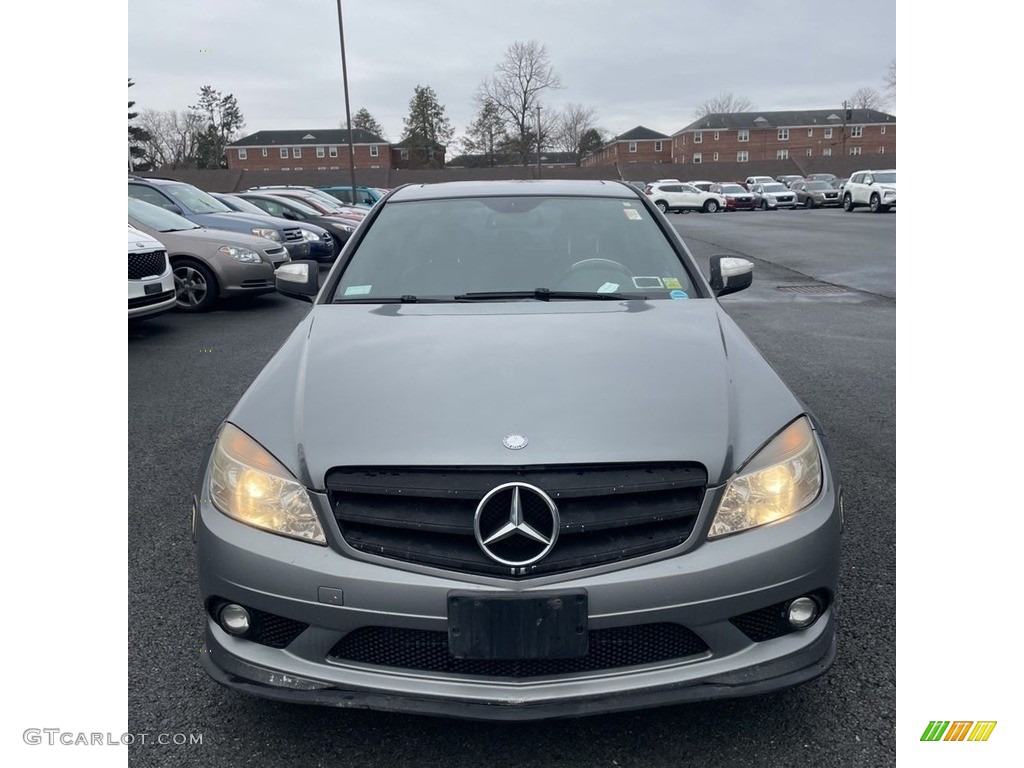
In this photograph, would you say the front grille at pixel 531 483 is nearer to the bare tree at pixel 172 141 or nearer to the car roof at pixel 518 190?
the car roof at pixel 518 190

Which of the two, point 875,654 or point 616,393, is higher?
point 616,393

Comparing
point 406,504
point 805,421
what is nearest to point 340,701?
point 406,504

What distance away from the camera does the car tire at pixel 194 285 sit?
10.3 meters

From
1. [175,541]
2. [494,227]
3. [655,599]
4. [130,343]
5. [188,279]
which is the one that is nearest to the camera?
[655,599]

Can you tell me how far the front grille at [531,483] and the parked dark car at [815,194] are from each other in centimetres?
4317

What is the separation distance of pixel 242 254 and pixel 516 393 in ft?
29.1

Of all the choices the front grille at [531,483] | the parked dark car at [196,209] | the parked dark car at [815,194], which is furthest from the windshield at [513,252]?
the parked dark car at [815,194]

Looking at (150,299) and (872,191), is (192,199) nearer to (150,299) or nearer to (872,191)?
(150,299)

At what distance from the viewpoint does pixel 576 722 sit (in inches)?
93.8

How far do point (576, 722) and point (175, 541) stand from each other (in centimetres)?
205

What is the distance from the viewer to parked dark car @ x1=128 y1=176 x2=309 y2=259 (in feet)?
39.9

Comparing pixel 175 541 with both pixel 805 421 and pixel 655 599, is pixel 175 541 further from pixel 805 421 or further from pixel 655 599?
pixel 805 421

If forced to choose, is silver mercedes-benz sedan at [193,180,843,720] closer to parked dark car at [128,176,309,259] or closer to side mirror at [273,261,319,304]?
side mirror at [273,261,319,304]

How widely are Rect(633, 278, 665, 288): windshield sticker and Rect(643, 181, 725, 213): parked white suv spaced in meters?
40.3
